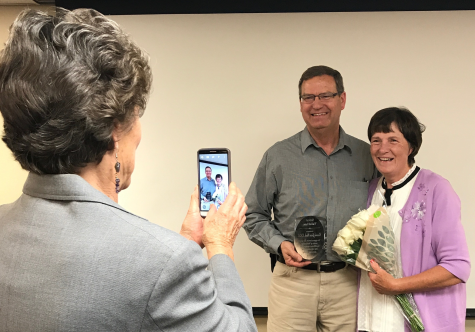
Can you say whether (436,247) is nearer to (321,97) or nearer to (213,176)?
(321,97)

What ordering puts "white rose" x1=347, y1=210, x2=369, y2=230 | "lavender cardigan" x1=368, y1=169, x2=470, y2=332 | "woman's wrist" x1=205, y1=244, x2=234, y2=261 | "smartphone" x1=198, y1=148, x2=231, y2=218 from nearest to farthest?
"woman's wrist" x1=205, y1=244, x2=234, y2=261 → "smartphone" x1=198, y1=148, x2=231, y2=218 → "lavender cardigan" x1=368, y1=169, x2=470, y2=332 → "white rose" x1=347, y1=210, x2=369, y2=230

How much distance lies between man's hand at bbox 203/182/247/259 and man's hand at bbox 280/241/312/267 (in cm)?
109

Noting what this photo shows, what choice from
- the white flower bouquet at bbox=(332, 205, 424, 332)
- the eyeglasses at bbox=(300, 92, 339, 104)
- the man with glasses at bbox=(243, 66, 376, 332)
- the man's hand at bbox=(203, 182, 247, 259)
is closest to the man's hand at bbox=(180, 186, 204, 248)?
the man's hand at bbox=(203, 182, 247, 259)

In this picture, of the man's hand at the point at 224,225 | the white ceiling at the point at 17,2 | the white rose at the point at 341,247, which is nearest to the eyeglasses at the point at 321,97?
the white rose at the point at 341,247

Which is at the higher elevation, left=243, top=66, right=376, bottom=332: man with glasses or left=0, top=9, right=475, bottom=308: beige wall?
left=0, top=9, right=475, bottom=308: beige wall

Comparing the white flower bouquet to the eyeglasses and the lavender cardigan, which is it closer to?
the lavender cardigan

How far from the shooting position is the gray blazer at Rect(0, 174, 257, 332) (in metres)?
0.71

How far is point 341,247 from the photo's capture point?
6.77ft

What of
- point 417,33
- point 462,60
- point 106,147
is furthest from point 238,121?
point 106,147

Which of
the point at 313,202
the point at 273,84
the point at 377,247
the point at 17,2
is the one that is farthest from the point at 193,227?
the point at 17,2

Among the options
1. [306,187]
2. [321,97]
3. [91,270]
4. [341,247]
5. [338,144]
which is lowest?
[341,247]

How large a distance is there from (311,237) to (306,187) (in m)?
0.31

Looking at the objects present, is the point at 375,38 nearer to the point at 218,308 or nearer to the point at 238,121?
the point at 238,121

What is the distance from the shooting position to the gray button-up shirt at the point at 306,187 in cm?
231
